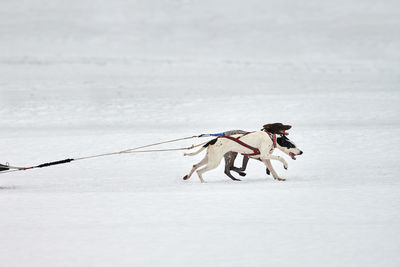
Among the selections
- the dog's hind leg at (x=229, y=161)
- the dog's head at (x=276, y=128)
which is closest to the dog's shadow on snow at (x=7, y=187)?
the dog's hind leg at (x=229, y=161)

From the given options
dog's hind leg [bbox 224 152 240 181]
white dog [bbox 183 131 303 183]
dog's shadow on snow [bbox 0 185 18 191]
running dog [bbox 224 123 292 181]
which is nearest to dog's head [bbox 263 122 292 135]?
running dog [bbox 224 123 292 181]

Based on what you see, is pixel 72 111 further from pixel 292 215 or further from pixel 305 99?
pixel 292 215

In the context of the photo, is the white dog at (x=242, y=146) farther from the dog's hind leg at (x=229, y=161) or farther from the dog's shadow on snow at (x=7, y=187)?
the dog's shadow on snow at (x=7, y=187)

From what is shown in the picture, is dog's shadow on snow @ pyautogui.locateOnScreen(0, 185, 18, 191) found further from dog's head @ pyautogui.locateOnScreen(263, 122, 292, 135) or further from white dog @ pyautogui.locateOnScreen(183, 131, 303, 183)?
dog's head @ pyautogui.locateOnScreen(263, 122, 292, 135)

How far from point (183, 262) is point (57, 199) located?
260 centimetres

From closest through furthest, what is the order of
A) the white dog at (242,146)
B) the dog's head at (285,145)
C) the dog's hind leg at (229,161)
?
the white dog at (242,146)
the dog's head at (285,145)
the dog's hind leg at (229,161)

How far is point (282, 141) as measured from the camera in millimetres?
7566

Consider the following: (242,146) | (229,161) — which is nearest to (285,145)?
(242,146)

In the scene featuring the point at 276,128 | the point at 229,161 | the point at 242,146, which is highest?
the point at 276,128

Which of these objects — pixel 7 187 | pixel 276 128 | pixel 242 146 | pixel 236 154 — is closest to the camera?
pixel 242 146

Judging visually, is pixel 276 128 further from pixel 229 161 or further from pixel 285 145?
pixel 229 161

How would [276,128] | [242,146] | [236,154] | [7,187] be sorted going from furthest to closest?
[7,187] < [236,154] < [276,128] < [242,146]

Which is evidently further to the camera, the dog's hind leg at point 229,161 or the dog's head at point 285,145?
the dog's hind leg at point 229,161

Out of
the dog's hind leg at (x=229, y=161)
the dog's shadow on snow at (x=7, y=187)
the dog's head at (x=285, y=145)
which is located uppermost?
the dog's head at (x=285, y=145)
